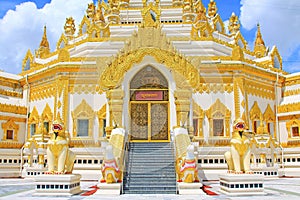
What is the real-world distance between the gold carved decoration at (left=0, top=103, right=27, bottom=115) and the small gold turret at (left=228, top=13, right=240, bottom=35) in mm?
16932

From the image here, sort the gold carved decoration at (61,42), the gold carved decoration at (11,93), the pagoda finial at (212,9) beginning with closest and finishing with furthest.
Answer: the gold carved decoration at (11,93), the gold carved decoration at (61,42), the pagoda finial at (212,9)

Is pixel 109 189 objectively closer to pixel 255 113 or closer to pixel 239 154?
pixel 239 154

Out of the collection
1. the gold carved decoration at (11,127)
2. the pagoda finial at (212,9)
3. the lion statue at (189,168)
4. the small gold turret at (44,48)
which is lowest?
the lion statue at (189,168)

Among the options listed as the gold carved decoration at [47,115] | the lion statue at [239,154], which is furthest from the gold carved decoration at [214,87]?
the gold carved decoration at [47,115]

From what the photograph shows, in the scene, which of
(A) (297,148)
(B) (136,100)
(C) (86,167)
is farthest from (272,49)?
(C) (86,167)

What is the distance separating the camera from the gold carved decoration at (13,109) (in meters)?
18.6

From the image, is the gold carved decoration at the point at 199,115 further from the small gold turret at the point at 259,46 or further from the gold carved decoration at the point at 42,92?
the small gold turret at the point at 259,46

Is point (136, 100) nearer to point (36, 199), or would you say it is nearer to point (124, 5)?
point (36, 199)

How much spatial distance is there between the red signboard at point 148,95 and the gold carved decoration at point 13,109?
28.2 ft

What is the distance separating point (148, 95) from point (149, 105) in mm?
409

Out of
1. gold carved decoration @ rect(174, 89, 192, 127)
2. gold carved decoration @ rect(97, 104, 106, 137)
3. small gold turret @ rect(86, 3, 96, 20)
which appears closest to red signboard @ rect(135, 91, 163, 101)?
gold carved decoration @ rect(174, 89, 192, 127)

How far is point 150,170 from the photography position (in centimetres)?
1138

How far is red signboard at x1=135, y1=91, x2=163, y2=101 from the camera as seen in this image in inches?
549

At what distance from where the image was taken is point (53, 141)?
1059 centimetres
